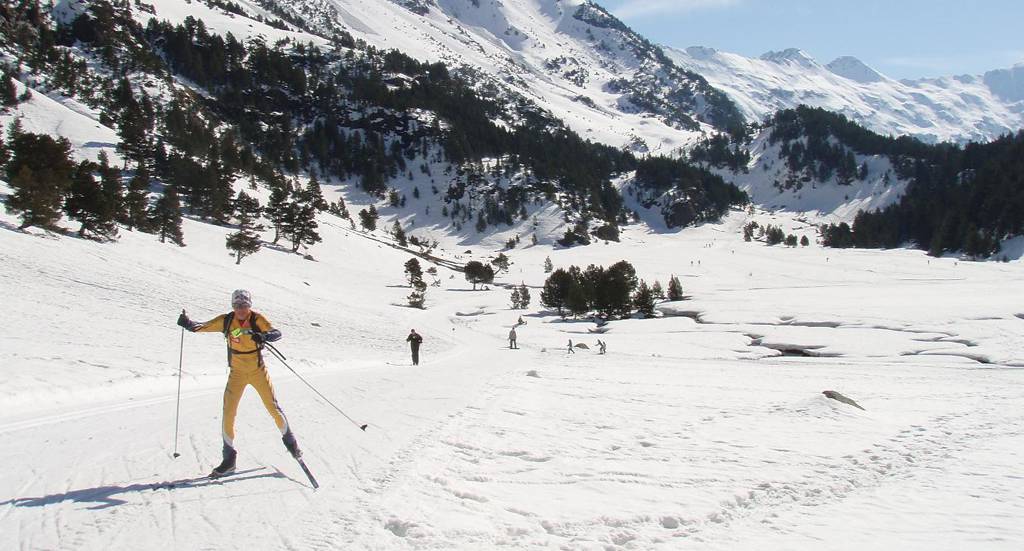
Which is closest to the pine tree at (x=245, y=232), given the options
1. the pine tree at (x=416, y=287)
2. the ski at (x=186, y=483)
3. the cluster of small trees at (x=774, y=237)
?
the pine tree at (x=416, y=287)

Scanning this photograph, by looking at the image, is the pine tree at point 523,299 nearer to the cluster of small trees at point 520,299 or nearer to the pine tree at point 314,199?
the cluster of small trees at point 520,299

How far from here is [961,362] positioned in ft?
109

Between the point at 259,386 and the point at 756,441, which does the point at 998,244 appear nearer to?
the point at 756,441

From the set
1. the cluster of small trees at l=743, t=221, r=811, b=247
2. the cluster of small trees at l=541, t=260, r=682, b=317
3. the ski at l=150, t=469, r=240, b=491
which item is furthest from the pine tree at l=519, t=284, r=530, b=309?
the cluster of small trees at l=743, t=221, r=811, b=247

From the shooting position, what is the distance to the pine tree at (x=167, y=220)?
182ft

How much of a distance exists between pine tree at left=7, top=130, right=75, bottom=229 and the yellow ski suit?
1228 inches

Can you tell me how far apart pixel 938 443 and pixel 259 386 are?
43.6ft

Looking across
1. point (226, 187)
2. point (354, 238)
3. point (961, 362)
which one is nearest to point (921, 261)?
point (961, 362)

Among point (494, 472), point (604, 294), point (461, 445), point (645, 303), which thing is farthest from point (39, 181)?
point (645, 303)

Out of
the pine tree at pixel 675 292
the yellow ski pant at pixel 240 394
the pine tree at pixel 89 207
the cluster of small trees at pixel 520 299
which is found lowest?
the cluster of small trees at pixel 520 299

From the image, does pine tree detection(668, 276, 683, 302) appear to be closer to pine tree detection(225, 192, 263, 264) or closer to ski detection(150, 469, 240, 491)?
pine tree detection(225, 192, 263, 264)

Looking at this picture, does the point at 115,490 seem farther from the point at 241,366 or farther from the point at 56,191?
the point at 56,191

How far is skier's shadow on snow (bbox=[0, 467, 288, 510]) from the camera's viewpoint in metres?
6.11

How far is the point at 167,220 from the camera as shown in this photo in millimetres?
56156
